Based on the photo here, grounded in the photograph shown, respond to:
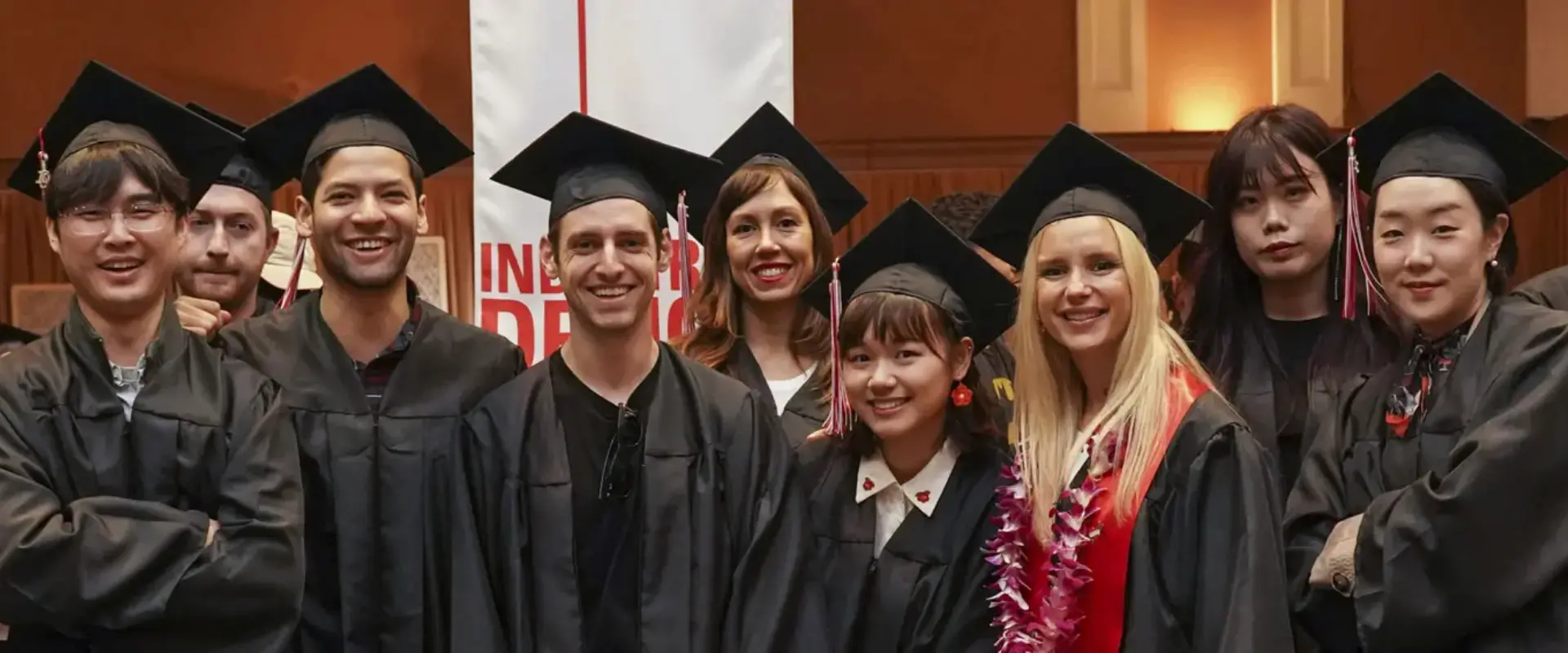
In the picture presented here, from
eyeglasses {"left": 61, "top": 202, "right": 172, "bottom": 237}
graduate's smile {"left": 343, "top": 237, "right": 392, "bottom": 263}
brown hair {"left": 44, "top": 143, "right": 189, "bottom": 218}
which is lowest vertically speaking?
graduate's smile {"left": 343, "top": 237, "right": 392, "bottom": 263}

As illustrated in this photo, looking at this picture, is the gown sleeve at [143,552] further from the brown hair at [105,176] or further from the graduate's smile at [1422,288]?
the graduate's smile at [1422,288]

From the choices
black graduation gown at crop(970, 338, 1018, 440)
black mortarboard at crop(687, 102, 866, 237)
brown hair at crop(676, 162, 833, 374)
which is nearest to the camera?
black graduation gown at crop(970, 338, 1018, 440)

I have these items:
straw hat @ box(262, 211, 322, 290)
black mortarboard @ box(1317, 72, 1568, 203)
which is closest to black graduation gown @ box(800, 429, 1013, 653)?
black mortarboard @ box(1317, 72, 1568, 203)

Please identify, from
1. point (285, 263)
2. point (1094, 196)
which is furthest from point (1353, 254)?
point (285, 263)

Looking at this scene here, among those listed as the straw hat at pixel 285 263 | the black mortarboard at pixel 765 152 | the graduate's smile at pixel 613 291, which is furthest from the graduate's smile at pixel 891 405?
the straw hat at pixel 285 263

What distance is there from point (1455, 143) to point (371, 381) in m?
2.20

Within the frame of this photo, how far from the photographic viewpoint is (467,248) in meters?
7.22

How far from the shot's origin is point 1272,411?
318cm

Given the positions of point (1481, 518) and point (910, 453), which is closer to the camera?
point (1481, 518)

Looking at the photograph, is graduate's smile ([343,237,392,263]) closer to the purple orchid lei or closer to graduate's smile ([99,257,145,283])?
graduate's smile ([99,257,145,283])

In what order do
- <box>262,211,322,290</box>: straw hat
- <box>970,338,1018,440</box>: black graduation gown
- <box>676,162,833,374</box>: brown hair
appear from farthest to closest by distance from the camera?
<box>262,211,322,290</box>: straw hat
<box>676,162,833,374</box>: brown hair
<box>970,338,1018,440</box>: black graduation gown

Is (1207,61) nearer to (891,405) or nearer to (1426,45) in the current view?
(1426,45)

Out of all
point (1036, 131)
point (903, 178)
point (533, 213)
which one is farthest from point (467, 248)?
point (533, 213)

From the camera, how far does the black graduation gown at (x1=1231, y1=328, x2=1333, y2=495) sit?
3.12m
